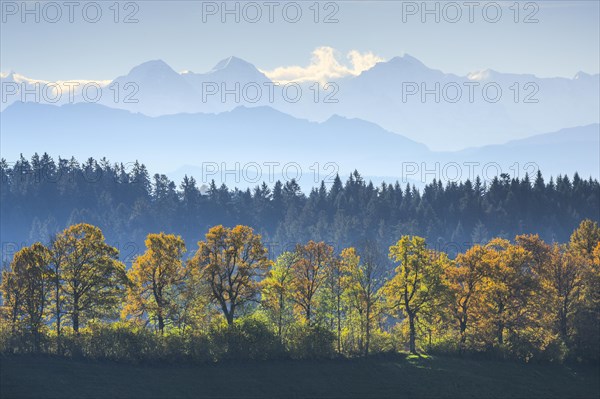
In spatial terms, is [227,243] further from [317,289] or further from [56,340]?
[56,340]

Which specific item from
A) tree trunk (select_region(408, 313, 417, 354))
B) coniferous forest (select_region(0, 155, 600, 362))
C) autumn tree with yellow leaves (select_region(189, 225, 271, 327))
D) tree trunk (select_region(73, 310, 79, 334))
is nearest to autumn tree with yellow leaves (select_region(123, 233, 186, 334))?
coniferous forest (select_region(0, 155, 600, 362))

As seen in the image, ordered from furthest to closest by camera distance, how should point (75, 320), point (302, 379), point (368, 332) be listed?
point (368, 332)
point (302, 379)
point (75, 320)

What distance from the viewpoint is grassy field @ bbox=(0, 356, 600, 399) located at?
67812 mm

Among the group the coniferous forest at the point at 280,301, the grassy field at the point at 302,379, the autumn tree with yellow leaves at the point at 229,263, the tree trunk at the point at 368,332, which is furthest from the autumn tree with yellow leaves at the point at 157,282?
the tree trunk at the point at 368,332

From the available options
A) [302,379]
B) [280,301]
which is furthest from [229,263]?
[302,379]

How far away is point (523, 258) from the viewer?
92.6 meters

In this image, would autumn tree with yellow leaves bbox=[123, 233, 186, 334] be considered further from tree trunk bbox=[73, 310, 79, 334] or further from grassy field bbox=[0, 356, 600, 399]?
grassy field bbox=[0, 356, 600, 399]

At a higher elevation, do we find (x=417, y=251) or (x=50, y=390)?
(x=417, y=251)

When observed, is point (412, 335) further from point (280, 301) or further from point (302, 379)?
point (302, 379)

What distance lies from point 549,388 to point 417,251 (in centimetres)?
1968

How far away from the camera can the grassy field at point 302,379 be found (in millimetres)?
67812

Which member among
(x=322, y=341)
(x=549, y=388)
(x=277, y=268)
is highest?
(x=277, y=268)

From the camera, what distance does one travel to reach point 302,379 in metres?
77.2

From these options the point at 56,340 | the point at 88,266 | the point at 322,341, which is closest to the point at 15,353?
the point at 56,340
